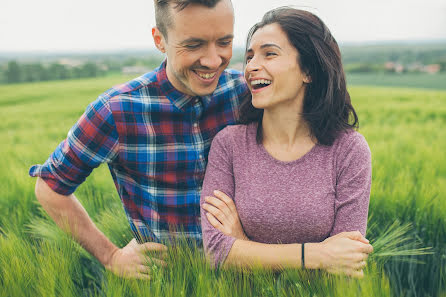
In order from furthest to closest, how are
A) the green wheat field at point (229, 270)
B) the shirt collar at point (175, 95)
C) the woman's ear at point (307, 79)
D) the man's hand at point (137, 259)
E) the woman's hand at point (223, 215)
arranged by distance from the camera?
1. the shirt collar at point (175, 95)
2. the woman's ear at point (307, 79)
3. the woman's hand at point (223, 215)
4. the man's hand at point (137, 259)
5. the green wheat field at point (229, 270)

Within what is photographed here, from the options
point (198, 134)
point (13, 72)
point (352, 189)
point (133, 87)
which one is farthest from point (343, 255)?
point (13, 72)

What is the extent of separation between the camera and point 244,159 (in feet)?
5.13

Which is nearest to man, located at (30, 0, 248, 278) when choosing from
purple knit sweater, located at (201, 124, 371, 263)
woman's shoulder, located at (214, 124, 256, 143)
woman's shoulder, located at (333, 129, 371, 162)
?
woman's shoulder, located at (214, 124, 256, 143)

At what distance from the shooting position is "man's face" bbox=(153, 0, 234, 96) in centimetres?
155

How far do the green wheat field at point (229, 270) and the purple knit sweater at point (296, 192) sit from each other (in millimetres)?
161

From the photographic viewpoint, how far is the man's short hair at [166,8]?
1523mm

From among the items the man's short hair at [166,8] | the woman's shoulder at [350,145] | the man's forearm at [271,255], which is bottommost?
the man's forearm at [271,255]

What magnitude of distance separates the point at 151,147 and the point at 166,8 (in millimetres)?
610

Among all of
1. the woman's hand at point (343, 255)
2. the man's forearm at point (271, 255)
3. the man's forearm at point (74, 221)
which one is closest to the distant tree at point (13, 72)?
the man's forearm at point (74, 221)

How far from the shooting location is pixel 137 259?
1.63 m

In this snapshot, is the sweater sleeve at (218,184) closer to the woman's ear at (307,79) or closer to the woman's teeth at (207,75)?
the woman's teeth at (207,75)

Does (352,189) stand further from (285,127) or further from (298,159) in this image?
(285,127)

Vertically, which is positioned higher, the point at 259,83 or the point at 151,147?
the point at 259,83

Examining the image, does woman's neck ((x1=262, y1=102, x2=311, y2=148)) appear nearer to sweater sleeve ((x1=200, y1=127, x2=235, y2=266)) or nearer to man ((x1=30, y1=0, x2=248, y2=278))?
sweater sleeve ((x1=200, y1=127, x2=235, y2=266))
